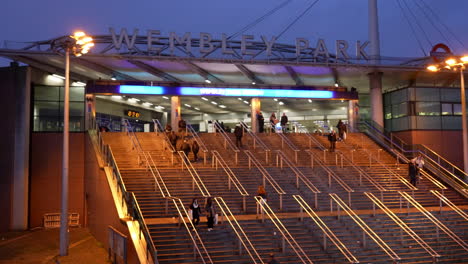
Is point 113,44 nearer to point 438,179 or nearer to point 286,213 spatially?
point 286,213

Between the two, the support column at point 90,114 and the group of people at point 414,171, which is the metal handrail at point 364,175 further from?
the support column at point 90,114

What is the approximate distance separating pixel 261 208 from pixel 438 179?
37.6 ft

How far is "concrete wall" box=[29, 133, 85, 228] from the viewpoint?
2703 centimetres

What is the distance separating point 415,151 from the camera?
28016 mm

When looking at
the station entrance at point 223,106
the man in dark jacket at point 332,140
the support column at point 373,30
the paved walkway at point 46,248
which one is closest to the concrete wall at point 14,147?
the paved walkway at point 46,248

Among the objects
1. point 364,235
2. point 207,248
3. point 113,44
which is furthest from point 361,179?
point 113,44

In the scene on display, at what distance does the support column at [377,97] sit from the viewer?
32.3 metres

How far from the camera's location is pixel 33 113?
28.0 m

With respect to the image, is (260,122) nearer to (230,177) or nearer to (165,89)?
(165,89)

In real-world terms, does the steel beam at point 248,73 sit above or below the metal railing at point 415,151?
above

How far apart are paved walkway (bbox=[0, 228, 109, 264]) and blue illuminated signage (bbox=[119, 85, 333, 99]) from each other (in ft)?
30.8

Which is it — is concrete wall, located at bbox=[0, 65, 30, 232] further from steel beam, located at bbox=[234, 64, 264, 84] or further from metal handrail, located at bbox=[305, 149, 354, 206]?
metal handrail, located at bbox=[305, 149, 354, 206]

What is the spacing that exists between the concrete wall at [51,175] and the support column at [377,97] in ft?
60.0

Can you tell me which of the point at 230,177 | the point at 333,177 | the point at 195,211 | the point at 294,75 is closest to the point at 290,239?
the point at 195,211
